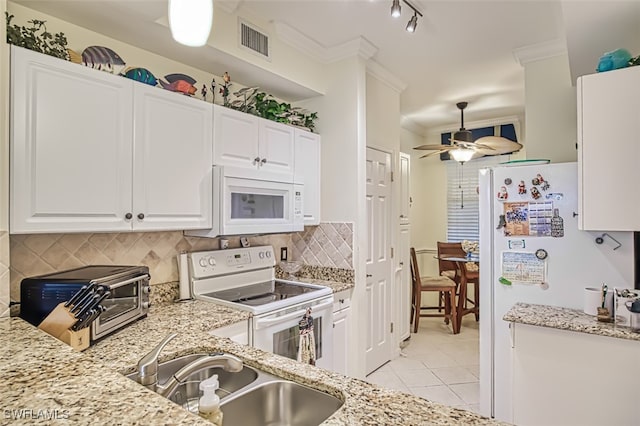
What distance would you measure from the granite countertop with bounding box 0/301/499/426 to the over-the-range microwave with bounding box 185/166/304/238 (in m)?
0.97

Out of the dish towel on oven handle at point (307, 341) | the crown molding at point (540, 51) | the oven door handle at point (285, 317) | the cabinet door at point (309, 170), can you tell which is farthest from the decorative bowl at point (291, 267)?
the crown molding at point (540, 51)

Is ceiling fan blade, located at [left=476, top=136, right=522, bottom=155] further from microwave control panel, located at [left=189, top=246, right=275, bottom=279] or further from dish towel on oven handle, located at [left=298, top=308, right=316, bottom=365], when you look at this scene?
dish towel on oven handle, located at [left=298, top=308, right=316, bottom=365]

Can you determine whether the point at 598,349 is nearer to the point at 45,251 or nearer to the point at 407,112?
the point at 45,251

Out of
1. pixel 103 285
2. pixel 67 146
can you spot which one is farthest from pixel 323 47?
pixel 103 285

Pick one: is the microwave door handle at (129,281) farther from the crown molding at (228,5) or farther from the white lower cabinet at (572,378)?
the white lower cabinet at (572,378)

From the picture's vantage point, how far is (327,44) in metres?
2.96

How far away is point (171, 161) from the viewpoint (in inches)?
81.3

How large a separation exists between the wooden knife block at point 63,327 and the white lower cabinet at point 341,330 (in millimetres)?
1747

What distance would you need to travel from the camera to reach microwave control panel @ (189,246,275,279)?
242 cm

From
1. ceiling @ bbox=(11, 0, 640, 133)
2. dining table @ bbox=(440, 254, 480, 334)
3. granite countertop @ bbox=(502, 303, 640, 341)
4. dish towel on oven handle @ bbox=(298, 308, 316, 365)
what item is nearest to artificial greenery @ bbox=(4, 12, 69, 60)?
ceiling @ bbox=(11, 0, 640, 133)

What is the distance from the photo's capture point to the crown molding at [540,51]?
9.63ft

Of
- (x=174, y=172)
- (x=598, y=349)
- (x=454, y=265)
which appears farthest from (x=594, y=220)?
(x=454, y=265)

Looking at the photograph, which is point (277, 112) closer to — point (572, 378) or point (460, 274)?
point (572, 378)

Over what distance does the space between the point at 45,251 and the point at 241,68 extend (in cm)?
162
